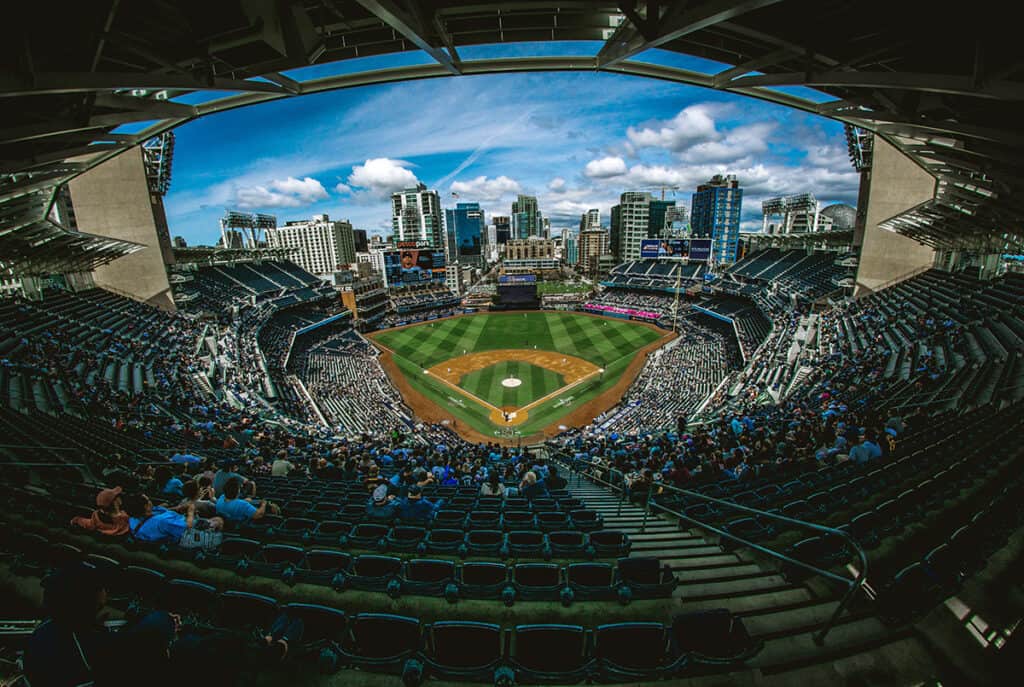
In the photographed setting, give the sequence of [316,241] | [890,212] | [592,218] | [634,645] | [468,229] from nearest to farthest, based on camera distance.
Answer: [634,645]
[890,212]
[468,229]
[316,241]
[592,218]

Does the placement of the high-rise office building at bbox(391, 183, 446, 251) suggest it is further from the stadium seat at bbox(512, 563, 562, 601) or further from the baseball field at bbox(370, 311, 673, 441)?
the stadium seat at bbox(512, 563, 562, 601)

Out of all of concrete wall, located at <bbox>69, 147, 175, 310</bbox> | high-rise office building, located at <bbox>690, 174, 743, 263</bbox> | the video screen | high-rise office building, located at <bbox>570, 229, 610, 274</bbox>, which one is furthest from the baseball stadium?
high-rise office building, located at <bbox>570, 229, 610, 274</bbox>

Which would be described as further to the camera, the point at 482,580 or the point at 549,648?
the point at 482,580

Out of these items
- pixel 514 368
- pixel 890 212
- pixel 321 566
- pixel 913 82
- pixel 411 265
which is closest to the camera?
pixel 321 566

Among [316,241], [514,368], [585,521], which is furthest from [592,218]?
[585,521]

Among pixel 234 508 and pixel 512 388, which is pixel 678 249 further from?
pixel 234 508

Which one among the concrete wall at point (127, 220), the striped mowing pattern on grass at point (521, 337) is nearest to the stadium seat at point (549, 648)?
the striped mowing pattern on grass at point (521, 337)
